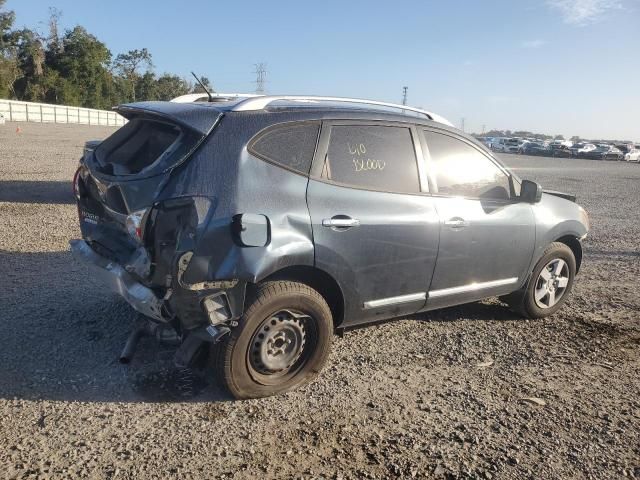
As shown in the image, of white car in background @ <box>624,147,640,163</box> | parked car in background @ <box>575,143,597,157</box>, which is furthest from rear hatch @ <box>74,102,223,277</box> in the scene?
white car in background @ <box>624,147,640,163</box>

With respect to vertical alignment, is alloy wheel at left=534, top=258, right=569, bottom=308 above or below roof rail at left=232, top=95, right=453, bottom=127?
below

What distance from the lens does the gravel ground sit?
9.72 feet

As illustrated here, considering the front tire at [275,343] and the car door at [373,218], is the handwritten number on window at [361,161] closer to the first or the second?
the car door at [373,218]

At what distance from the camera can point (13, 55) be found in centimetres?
6456

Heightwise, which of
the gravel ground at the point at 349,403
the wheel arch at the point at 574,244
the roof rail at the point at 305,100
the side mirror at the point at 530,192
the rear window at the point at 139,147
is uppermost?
the roof rail at the point at 305,100

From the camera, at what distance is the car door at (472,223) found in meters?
4.34

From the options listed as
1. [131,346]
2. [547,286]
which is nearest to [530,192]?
[547,286]

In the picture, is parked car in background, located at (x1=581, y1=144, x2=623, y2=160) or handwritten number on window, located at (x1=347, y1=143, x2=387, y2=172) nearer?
handwritten number on window, located at (x1=347, y1=143, x2=387, y2=172)

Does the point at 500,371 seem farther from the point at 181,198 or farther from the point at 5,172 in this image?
the point at 5,172

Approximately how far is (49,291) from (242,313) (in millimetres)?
2892

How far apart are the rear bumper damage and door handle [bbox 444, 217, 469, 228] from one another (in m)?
2.32

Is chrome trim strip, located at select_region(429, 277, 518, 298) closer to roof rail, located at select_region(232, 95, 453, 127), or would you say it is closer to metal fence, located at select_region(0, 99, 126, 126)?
roof rail, located at select_region(232, 95, 453, 127)

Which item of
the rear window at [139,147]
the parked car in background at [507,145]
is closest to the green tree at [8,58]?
the parked car in background at [507,145]

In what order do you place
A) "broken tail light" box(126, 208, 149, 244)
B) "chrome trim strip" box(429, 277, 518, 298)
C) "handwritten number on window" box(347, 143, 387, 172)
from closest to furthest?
"broken tail light" box(126, 208, 149, 244) < "handwritten number on window" box(347, 143, 387, 172) < "chrome trim strip" box(429, 277, 518, 298)
